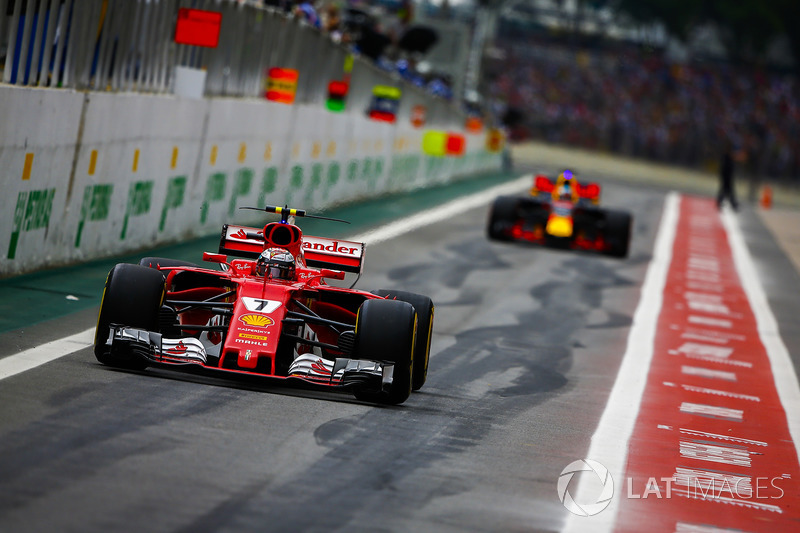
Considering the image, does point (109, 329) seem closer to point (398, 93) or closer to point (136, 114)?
point (136, 114)

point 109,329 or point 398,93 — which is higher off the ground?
point 398,93

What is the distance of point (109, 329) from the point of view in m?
8.14

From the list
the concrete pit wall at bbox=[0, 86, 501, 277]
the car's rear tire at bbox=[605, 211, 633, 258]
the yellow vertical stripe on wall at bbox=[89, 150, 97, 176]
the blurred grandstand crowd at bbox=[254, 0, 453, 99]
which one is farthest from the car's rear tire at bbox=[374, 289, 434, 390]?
the blurred grandstand crowd at bbox=[254, 0, 453, 99]

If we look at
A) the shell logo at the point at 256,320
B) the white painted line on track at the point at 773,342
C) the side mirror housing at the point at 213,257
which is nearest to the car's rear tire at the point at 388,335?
the shell logo at the point at 256,320

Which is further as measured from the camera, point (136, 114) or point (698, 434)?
point (136, 114)

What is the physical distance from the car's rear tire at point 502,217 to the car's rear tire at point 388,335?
1433 cm

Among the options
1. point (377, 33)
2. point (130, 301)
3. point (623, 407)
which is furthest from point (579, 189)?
point (130, 301)

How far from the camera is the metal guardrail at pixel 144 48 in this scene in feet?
40.2

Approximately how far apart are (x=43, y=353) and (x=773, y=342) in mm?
8617

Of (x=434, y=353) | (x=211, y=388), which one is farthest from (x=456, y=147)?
(x=211, y=388)

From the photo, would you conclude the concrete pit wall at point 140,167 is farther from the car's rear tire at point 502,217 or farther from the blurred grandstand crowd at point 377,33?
the car's rear tire at point 502,217

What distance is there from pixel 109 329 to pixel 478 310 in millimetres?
6713

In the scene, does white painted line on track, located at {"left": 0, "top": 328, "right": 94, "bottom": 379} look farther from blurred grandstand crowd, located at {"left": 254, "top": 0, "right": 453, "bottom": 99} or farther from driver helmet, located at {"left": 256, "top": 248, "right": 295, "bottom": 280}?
blurred grandstand crowd, located at {"left": 254, "top": 0, "right": 453, "bottom": 99}

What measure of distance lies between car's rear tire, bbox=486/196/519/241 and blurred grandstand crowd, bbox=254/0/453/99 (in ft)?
14.7
